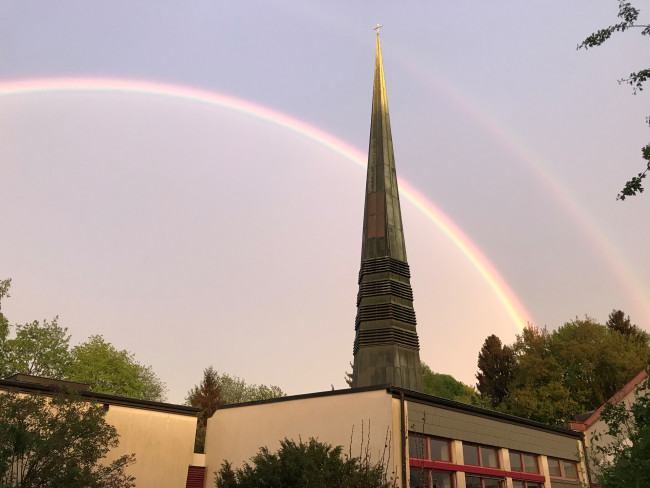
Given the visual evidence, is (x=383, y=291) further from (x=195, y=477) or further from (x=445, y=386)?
(x=445, y=386)

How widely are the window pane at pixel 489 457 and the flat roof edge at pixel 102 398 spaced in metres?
12.7

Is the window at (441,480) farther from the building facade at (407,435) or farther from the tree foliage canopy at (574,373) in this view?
the tree foliage canopy at (574,373)

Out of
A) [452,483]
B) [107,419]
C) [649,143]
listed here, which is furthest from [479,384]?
→ [649,143]

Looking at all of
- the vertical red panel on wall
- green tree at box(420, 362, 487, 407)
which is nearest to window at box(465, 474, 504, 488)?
the vertical red panel on wall

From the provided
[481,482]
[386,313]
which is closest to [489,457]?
[481,482]

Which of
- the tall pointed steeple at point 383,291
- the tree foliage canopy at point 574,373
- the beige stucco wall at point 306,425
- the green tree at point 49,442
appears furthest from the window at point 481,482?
the tree foliage canopy at point 574,373

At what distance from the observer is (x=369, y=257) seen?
33281 millimetres

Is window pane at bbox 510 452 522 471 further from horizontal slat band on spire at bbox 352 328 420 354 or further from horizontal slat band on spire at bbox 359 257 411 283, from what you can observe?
horizontal slat band on spire at bbox 359 257 411 283

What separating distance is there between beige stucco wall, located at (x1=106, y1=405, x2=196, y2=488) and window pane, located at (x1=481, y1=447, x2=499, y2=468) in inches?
494

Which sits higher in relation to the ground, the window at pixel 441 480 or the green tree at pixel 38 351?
the green tree at pixel 38 351

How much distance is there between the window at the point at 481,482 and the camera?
22.2m

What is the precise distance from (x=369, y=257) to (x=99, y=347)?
43001mm

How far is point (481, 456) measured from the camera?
918 inches

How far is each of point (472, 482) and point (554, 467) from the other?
7409 millimetres
